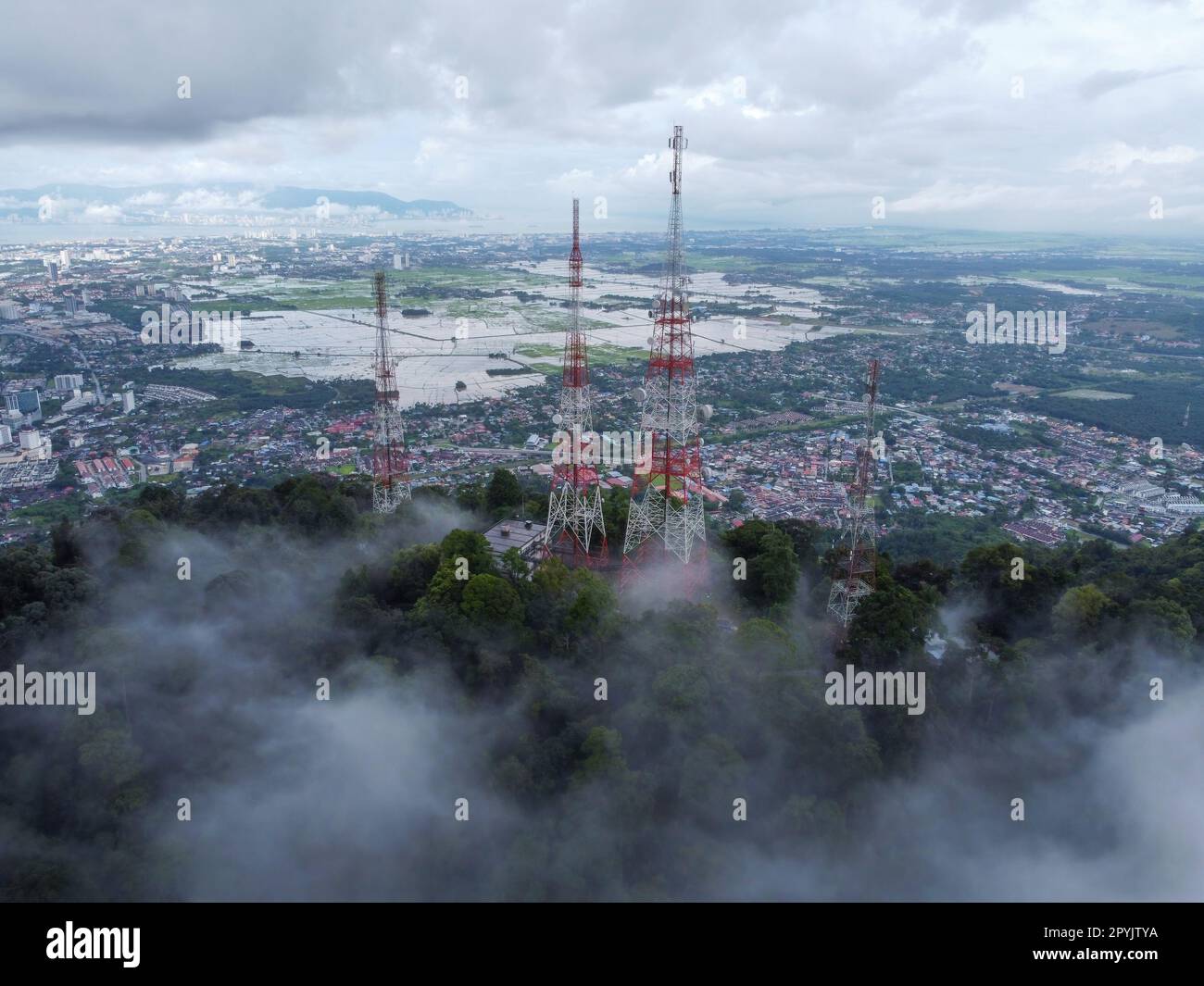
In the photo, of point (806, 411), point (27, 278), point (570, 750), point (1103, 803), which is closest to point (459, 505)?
point (570, 750)

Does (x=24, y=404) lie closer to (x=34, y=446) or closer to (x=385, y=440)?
(x=34, y=446)

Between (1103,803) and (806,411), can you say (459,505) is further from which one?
(806,411)

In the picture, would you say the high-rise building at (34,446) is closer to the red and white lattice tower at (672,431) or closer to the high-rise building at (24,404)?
the high-rise building at (24,404)

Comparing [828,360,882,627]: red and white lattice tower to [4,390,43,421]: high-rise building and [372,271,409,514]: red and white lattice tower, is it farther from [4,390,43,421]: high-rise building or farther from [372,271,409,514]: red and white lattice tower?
[4,390,43,421]: high-rise building

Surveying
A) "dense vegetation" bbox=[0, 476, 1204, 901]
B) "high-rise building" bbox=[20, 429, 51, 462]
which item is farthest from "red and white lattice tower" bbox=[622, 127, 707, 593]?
"high-rise building" bbox=[20, 429, 51, 462]

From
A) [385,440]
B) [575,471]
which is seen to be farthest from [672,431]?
[385,440]

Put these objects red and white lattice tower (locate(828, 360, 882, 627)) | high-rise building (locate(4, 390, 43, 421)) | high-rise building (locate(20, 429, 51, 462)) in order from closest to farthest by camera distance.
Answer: red and white lattice tower (locate(828, 360, 882, 627)), high-rise building (locate(20, 429, 51, 462)), high-rise building (locate(4, 390, 43, 421))

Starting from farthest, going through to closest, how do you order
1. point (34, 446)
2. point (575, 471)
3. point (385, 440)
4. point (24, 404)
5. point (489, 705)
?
point (24, 404) < point (34, 446) < point (385, 440) < point (575, 471) < point (489, 705)
